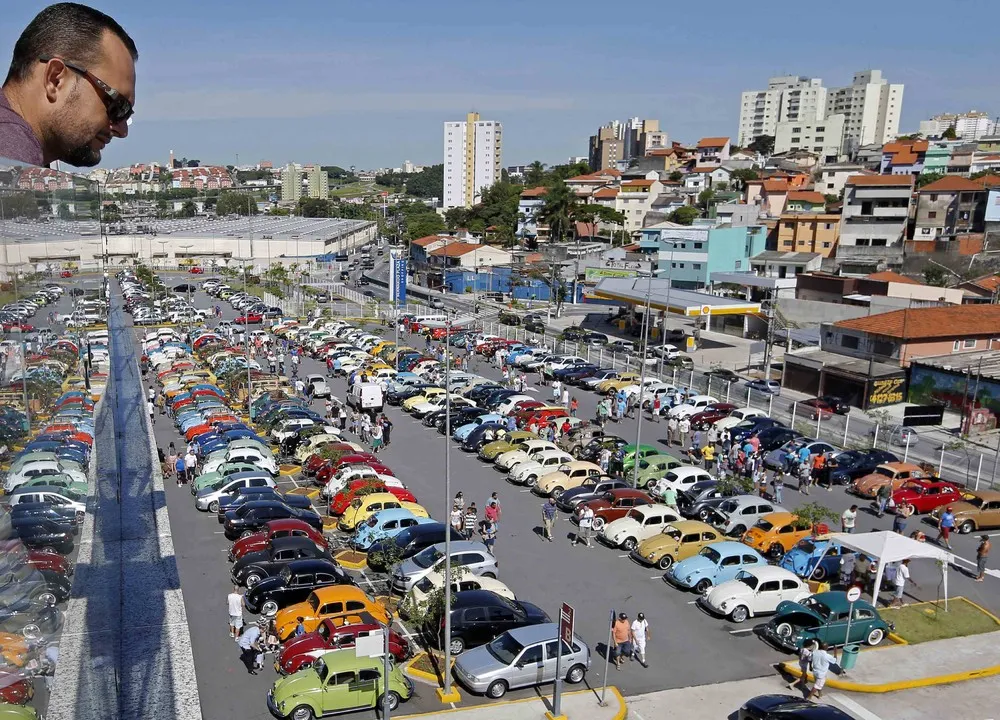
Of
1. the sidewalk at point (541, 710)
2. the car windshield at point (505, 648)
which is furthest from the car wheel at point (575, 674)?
the car windshield at point (505, 648)

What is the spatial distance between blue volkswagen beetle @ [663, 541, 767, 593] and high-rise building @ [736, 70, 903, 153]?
119159 mm

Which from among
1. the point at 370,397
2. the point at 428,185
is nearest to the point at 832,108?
the point at 428,185

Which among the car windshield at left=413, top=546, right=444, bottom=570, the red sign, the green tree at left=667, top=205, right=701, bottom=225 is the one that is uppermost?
the green tree at left=667, top=205, right=701, bottom=225

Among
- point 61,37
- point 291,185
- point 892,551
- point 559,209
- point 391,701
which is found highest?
point 291,185

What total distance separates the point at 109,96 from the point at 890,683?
13957 mm

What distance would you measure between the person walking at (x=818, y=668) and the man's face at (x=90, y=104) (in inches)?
487

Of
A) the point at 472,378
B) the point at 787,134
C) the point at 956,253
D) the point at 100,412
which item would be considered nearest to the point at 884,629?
the point at 100,412

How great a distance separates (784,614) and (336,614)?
7.63m

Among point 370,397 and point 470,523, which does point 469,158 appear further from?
point 470,523

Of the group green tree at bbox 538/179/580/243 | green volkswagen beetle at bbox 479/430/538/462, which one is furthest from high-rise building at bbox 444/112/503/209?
green volkswagen beetle at bbox 479/430/538/462

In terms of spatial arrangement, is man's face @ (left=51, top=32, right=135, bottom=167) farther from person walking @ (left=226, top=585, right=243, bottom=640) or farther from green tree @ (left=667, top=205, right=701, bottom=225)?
green tree @ (left=667, top=205, right=701, bottom=225)

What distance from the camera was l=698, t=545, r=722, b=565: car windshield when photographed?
51.5 ft

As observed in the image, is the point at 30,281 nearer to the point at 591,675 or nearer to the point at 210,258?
the point at 591,675

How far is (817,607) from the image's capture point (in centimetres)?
1366
